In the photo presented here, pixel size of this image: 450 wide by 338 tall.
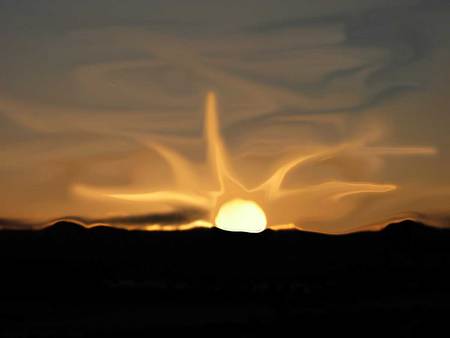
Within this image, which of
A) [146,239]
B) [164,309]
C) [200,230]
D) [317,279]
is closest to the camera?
[164,309]

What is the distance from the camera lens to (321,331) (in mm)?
23156

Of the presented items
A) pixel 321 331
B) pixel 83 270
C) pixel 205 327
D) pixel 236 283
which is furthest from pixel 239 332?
pixel 83 270

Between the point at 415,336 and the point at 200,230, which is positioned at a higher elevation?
the point at 200,230

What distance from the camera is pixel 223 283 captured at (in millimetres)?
30312

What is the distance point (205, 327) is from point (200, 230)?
20.0m

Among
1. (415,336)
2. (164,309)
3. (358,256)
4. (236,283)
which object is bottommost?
(415,336)

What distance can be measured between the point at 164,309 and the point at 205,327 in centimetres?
367

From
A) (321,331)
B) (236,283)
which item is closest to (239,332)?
(321,331)

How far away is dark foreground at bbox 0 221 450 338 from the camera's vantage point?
23562 mm

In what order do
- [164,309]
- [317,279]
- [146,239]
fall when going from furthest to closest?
[146,239] → [317,279] → [164,309]

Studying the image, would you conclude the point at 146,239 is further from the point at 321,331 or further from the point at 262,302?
the point at 321,331

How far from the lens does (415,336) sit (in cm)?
2242

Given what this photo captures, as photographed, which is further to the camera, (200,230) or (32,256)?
(200,230)

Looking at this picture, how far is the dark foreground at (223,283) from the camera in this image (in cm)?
2356
